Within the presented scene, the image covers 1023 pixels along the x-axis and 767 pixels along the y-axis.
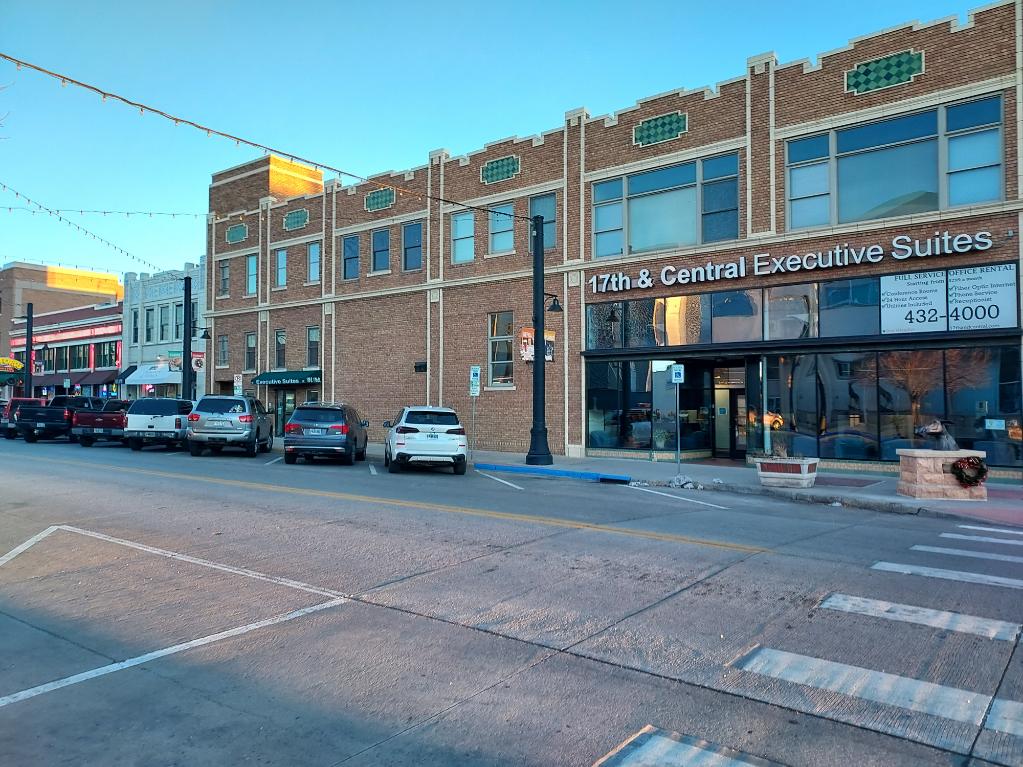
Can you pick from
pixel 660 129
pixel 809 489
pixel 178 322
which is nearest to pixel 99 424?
pixel 178 322

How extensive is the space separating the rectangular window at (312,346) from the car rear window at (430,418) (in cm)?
1411

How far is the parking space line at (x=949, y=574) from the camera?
6897mm

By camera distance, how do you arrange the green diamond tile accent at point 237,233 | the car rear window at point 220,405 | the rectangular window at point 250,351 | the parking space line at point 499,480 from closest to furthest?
the parking space line at point 499,480, the car rear window at point 220,405, the rectangular window at point 250,351, the green diamond tile accent at point 237,233

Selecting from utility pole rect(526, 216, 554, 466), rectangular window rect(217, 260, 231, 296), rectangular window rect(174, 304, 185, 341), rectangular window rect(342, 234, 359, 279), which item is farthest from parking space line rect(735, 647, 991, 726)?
rectangular window rect(174, 304, 185, 341)

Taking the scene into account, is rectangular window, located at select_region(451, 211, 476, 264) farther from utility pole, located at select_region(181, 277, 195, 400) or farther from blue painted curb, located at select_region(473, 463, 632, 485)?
utility pole, located at select_region(181, 277, 195, 400)

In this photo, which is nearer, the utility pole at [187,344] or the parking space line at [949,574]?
the parking space line at [949,574]

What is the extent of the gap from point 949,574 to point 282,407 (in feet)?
95.1

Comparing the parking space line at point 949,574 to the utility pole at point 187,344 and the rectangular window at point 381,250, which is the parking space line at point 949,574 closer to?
the rectangular window at point 381,250

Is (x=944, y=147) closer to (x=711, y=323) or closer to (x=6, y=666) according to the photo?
(x=711, y=323)

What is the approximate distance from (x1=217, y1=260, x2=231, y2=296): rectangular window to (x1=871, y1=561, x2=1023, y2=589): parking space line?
32.8 meters

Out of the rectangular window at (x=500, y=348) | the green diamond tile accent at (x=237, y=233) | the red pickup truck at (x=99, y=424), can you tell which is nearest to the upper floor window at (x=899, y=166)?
the rectangular window at (x=500, y=348)

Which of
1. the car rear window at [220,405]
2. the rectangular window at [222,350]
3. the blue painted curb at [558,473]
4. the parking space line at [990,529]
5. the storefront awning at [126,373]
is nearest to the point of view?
the parking space line at [990,529]

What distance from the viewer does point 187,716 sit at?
3969mm

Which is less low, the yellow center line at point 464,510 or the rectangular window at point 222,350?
the rectangular window at point 222,350
